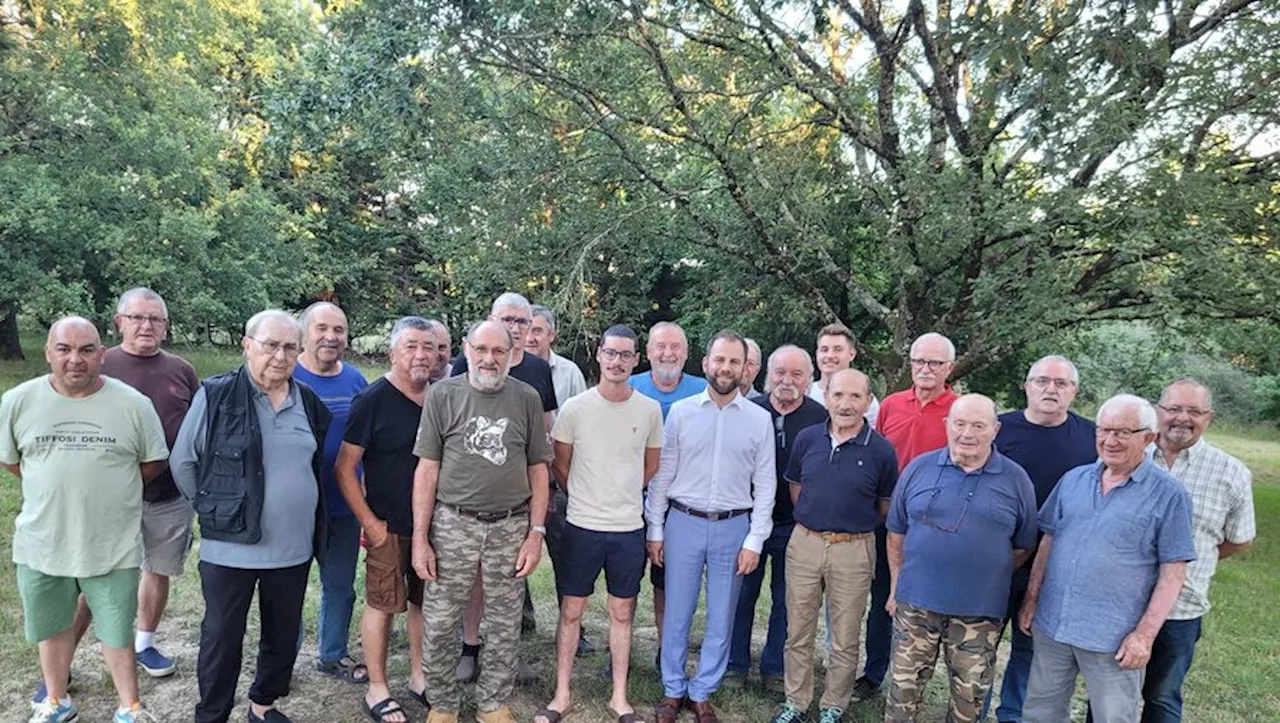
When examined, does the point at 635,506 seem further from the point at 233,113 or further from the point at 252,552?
the point at 233,113

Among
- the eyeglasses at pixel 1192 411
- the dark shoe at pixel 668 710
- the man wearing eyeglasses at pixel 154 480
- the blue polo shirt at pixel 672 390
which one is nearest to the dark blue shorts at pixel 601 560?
the dark shoe at pixel 668 710

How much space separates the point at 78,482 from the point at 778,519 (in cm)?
335

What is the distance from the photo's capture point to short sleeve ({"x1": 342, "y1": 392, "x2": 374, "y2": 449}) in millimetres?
3568

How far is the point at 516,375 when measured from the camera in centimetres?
424

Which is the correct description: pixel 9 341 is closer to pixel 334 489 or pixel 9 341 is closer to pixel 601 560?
pixel 334 489

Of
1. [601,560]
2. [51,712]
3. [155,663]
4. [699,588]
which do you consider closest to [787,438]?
[699,588]

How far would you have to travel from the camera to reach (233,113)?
21.3 m

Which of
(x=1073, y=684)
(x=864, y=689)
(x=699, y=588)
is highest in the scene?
(x=699, y=588)

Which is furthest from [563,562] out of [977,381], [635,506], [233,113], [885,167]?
[233,113]

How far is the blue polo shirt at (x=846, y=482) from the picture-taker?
149 inches

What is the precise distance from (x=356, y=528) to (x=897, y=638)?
2.92 m

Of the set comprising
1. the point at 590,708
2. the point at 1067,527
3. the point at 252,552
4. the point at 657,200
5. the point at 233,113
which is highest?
the point at 233,113

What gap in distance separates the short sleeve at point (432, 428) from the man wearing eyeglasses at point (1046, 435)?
109 inches

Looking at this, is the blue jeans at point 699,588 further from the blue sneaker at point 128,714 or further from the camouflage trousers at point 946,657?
the blue sneaker at point 128,714
